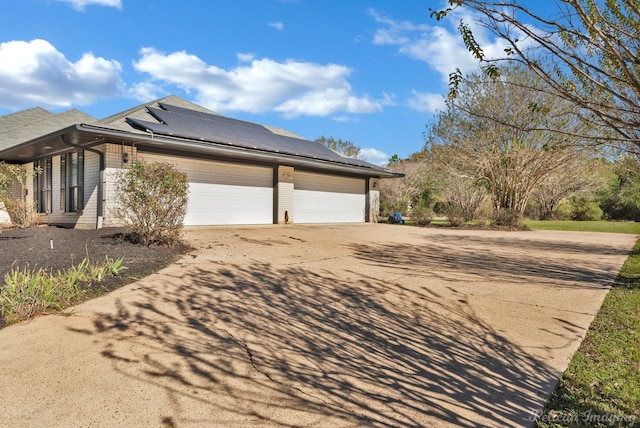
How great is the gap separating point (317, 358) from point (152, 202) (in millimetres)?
5337

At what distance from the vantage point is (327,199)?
18.2m

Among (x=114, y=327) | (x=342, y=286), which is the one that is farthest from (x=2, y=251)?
(x=342, y=286)

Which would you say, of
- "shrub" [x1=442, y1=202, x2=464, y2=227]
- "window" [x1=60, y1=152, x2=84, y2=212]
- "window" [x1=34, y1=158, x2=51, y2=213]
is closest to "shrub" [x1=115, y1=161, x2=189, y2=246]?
"window" [x1=60, y1=152, x2=84, y2=212]

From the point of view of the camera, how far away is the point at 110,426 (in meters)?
2.25

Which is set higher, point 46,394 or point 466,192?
point 466,192

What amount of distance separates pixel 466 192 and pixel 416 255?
1172 centimetres

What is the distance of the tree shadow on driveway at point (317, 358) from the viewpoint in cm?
245

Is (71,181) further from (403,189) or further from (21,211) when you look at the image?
(403,189)

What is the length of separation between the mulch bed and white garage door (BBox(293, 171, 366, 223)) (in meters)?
9.43

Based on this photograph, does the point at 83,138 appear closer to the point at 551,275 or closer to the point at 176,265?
the point at 176,265

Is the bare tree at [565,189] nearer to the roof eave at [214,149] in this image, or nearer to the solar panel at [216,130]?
the roof eave at [214,149]

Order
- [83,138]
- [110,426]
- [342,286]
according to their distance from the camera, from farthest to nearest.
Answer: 1. [83,138]
2. [342,286]
3. [110,426]

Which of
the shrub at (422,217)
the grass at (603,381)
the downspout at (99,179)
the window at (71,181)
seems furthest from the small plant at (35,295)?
the shrub at (422,217)

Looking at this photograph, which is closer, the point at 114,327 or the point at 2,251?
the point at 114,327
